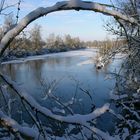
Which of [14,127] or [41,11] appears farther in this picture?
[14,127]

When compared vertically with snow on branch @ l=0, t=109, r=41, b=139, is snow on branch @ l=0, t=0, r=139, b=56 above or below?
above

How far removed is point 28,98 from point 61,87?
1300 centimetres

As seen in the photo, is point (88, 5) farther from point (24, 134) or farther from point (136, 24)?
point (24, 134)

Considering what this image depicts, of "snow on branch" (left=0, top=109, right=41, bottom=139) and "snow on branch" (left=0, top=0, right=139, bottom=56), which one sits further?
"snow on branch" (left=0, top=109, right=41, bottom=139)

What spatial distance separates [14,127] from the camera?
1552mm

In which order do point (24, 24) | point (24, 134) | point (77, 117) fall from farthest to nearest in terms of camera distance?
point (24, 134) < point (77, 117) < point (24, 24)

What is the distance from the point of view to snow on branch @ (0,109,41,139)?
1.54m

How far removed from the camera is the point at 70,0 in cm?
135

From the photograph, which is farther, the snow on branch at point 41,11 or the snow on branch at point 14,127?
the snow on branch at point 14,127

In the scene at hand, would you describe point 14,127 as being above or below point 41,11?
below

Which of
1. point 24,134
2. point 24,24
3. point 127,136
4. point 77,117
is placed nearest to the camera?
point 24,24

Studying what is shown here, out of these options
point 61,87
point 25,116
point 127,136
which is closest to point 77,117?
point 127,136

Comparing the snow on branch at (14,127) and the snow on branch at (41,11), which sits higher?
the snow on branch at (41,11)

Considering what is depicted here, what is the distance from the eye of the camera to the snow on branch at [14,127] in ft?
5.06
